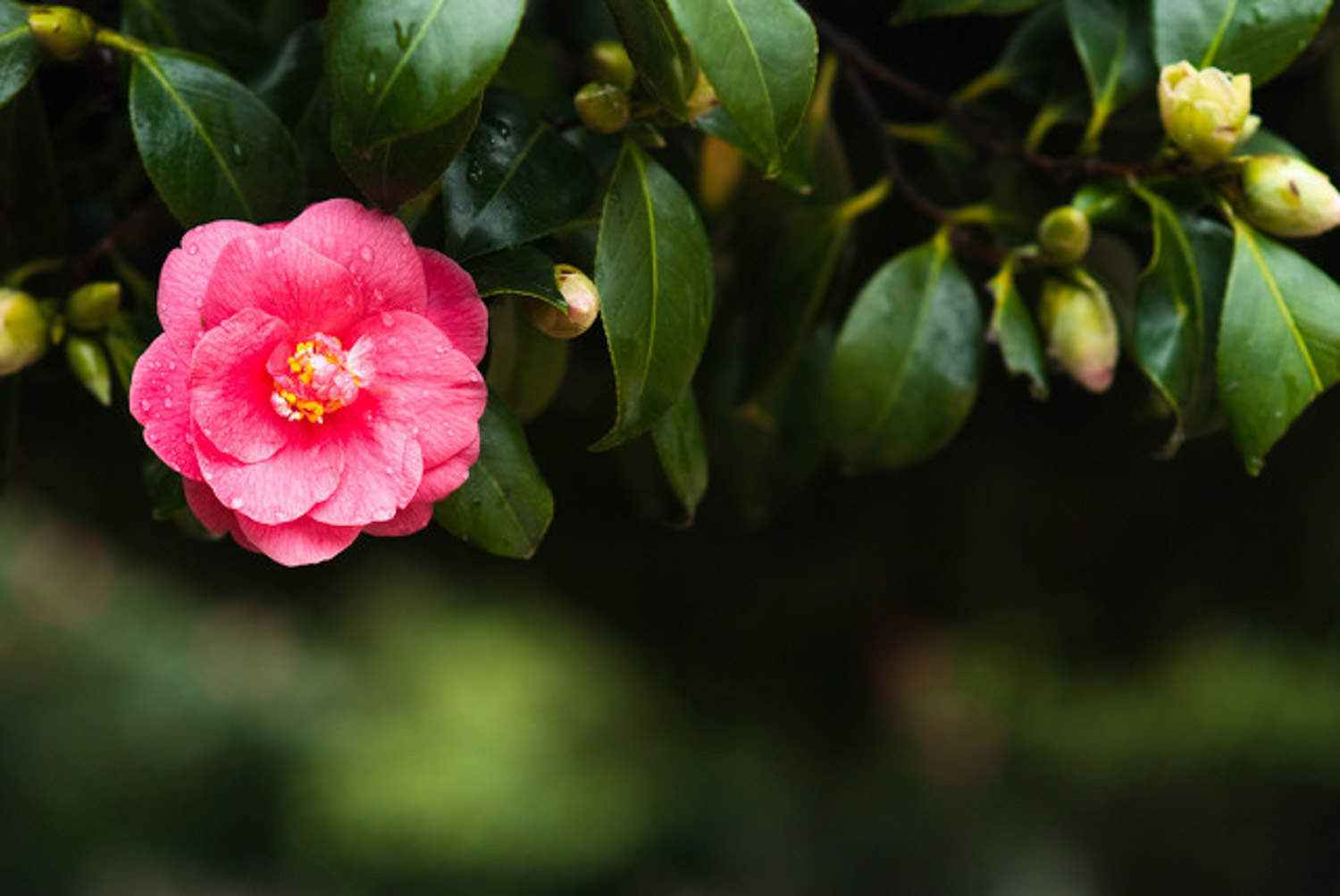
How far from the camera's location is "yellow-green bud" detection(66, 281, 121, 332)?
1.86ft

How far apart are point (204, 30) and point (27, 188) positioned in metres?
0.12

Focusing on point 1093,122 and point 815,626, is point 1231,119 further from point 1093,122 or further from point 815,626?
point 815,626

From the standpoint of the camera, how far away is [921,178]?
89 cm

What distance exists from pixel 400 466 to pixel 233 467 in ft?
0.22

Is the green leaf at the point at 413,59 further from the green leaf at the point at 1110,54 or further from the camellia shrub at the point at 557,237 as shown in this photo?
the green leaf at the point at 1110,54

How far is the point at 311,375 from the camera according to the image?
496mm

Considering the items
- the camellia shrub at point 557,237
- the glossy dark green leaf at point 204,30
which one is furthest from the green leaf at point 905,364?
the glossy dark green leaf at point 204,30

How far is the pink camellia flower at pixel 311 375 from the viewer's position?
1.58 ft

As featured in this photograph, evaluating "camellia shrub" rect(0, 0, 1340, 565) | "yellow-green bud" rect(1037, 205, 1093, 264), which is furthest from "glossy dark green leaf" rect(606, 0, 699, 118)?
"yellow-green bud" rect(1037, 205, 1093, 264)

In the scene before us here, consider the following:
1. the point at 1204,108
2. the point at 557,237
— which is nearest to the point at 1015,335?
the point at 1204,108

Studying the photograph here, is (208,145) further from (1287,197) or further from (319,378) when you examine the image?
(1287,197)

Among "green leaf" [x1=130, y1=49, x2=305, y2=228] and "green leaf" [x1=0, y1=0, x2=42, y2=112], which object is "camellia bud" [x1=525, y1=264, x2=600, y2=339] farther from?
"green leaf" [x1=0, y1=0, x2=42, y2=112]

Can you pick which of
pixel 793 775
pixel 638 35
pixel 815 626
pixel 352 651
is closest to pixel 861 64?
pixel 638 35

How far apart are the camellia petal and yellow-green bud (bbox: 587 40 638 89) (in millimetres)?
189
